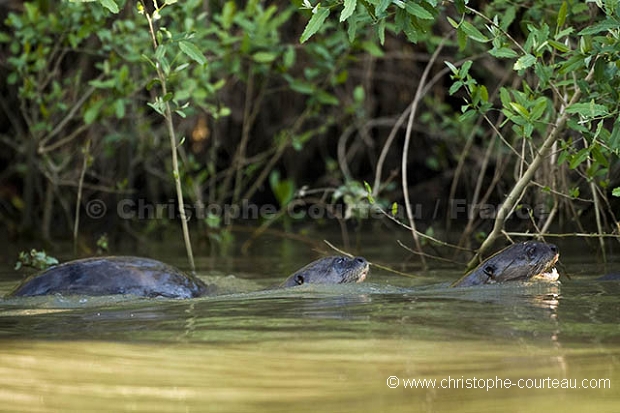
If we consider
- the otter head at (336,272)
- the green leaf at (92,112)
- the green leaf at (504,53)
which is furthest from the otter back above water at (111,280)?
the green leaf at (92,112)

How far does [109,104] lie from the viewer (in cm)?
708

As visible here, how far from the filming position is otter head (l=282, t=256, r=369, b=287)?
5.19 m

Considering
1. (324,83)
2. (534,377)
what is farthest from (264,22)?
(534,377)

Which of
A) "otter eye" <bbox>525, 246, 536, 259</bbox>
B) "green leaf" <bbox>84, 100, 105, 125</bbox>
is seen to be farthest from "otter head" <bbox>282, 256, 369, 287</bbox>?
"green leaf" <bbox>84, 100, 105, 125</bbox>

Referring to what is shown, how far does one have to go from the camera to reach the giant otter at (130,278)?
4.79 meters

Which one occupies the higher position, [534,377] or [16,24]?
[16,24]

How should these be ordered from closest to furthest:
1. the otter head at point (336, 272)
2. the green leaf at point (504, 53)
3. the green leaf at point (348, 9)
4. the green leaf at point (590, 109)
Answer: the green leaf at point (348, 9)
the green leaf at point (590, 109)
the green leaf at point (504, 53)
the otter head at point (336, 272)

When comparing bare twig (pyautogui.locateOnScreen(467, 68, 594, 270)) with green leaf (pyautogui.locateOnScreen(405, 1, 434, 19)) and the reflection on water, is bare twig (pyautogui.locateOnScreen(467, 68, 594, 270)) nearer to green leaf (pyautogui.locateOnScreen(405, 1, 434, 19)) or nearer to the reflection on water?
the reflection on water

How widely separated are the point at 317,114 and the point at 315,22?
14.8 ft

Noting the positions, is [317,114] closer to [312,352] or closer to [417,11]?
[417,11]

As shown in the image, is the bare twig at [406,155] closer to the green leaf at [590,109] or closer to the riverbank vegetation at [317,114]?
the riverbank vegetation at [317,114]

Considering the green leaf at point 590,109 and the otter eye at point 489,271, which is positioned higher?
the green leaf at point 590,109

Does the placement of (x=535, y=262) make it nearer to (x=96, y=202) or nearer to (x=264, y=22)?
(x=264, y=22)

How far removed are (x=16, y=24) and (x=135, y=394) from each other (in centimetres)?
472
